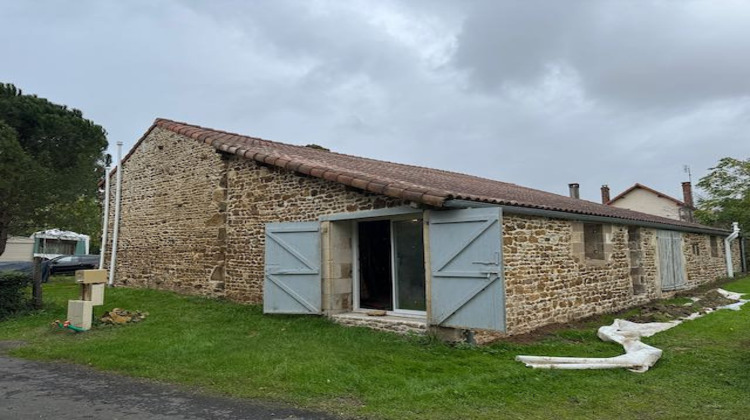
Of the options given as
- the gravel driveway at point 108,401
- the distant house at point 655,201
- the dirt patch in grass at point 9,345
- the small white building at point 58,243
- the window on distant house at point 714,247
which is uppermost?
the distant house at point 655,201

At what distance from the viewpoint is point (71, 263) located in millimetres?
18406

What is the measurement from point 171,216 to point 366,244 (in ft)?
19.5

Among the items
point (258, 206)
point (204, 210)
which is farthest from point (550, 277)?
point (204, 210)

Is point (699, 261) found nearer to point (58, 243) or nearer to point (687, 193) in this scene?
point (687, 193)

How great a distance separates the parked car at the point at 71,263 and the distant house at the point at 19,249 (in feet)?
17.3

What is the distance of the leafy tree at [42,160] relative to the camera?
13.7 meters

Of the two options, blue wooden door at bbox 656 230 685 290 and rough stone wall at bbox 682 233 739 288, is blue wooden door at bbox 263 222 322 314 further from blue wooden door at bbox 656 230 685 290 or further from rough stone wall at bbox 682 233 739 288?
rough stone wall at bbox 682 233 739 288

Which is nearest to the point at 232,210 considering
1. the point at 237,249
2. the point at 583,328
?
the point at 237,249

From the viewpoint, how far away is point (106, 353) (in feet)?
21.0

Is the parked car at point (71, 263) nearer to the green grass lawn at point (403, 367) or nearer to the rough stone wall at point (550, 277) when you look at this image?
the green grass lawn at point (403, 367)

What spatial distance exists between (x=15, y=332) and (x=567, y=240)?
10.1 meters

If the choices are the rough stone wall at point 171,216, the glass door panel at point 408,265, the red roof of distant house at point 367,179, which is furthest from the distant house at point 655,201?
the rough stone wall at point 171,216

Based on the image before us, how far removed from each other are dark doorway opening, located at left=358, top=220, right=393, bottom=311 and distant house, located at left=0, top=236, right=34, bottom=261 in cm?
2050

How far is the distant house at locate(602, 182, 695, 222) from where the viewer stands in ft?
90.1
